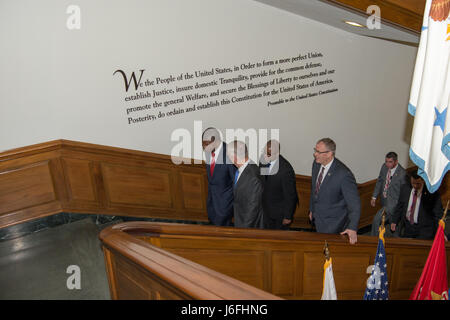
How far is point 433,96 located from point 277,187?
2831 mm

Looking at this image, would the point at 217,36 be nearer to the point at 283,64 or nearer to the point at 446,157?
the point at 283,64

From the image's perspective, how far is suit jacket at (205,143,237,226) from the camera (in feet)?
14.0

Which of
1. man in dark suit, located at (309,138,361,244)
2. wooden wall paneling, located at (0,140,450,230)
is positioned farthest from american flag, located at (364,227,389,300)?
wooden wall paneling, located at (0,140,450,230)

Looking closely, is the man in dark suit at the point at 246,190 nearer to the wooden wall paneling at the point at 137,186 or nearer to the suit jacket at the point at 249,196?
the suit jacket at the point at 249,196

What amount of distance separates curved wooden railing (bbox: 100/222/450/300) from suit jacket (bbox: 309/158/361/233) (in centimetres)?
32

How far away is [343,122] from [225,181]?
3.10 m

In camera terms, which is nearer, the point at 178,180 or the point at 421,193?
the point at 421,193

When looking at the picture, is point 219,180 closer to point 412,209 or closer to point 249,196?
point 249,196

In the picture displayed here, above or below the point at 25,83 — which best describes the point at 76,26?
above

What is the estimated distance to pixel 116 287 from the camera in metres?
2.12

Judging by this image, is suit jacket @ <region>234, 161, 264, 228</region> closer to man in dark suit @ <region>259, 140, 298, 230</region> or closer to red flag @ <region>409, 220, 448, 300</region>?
man in dark suit @ <region>259, 140, 298, 230</region>

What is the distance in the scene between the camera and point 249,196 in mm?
3520

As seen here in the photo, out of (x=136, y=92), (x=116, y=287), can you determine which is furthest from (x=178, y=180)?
(x=116, y=287)

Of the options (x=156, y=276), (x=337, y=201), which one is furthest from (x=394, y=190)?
(x=156, y=276)
